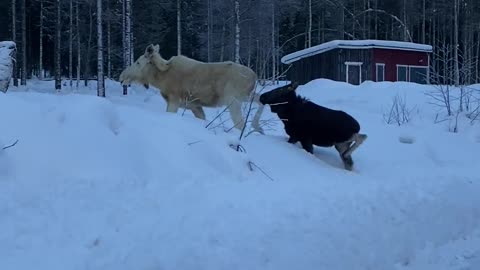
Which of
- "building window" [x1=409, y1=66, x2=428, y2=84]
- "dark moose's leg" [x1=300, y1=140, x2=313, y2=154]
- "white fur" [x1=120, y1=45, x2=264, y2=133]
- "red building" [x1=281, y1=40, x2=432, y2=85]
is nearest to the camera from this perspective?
"dark moose's leg" [x1=300, y1=140, x2=313, y2=154]

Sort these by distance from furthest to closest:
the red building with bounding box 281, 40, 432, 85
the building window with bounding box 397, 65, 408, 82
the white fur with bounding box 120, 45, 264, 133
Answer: the building window with bounding box 397, 65, 408, 82 < the red building with bounding box 281, 40, 432, 85 < the white fur with bounding box 120, 45, 264, 133

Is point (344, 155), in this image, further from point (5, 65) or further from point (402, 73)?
point (402, 73)

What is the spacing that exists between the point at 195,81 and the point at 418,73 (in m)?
24.6

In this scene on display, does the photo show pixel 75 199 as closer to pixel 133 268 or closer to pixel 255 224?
pixel 133 268

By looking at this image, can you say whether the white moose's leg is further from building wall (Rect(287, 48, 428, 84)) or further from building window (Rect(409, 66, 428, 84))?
building window (Rect(409, 66, 428, 84))

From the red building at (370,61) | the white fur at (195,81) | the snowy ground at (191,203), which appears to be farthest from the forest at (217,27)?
the snowy ground at (191,203)

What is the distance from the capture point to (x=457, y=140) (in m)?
9.71

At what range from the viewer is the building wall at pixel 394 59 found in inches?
1158

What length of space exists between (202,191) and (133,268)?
49.4 inches

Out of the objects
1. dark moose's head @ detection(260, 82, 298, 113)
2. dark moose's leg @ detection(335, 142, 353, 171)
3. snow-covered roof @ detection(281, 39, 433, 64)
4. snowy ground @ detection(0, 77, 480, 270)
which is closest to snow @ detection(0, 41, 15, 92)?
snowy ground @ detection(0, 77, 480, 270)

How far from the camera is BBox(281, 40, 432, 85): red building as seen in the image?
29.2 m

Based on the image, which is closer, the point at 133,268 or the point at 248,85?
the point at 133,268

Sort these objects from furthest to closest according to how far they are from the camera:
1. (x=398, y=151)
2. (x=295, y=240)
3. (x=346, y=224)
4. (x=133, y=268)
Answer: (x=398, y=151)
(x=346, y=224)
(x=295, y=240)
(x=133, y=268)

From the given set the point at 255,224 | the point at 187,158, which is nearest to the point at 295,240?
the point at 255,224
